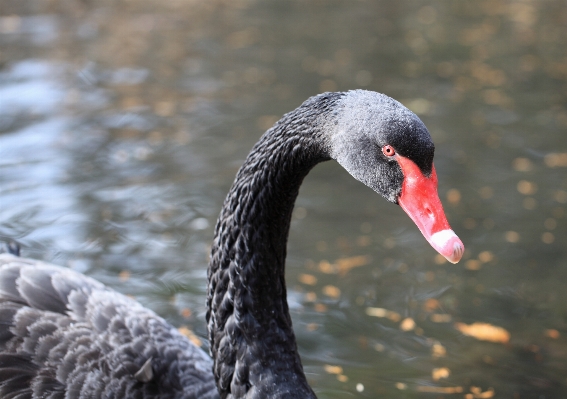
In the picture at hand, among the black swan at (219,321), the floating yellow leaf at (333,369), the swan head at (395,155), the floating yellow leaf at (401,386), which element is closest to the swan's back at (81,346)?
the black swan at (219,321)

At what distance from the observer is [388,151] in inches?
97.3

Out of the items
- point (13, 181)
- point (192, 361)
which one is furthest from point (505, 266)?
point (13, 181)

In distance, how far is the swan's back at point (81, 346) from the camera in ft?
10.1

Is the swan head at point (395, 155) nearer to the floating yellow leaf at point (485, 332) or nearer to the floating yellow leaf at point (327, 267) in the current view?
the floating yellow leaf at point (485, 332)

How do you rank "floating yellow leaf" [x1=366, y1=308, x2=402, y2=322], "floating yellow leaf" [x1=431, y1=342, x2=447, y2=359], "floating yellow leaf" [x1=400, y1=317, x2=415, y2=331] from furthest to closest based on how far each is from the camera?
"floating yellow leaf" [x1=366, y1=308, x2=402, y2=322] < "floating yellow leaf" [x1=400, y1=317, x2=415, y2=331] < "floating yellow leaf" [x1=431, y1=342, x2=447, y2=359]

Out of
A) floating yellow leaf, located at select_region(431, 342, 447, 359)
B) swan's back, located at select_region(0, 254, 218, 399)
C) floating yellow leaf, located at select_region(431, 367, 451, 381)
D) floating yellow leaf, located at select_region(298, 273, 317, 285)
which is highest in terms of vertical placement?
floating yellow leaf, located at select_region(298, 273, 317, 285)

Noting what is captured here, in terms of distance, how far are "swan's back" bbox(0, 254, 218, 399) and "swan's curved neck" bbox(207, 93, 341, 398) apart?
269 mm

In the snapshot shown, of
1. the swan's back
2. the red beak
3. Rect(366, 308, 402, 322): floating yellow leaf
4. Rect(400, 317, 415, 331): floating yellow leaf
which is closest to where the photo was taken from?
the red beak

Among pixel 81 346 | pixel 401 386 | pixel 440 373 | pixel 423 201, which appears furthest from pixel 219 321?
pixel 440 373

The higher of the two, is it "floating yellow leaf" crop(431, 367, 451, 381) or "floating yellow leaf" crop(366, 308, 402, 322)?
"floating yellow leaf" crop(366, 308, 402, 322)

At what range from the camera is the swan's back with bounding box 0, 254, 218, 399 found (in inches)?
121

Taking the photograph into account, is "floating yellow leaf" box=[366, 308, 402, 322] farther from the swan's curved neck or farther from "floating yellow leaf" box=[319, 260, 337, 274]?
the swan's curved neck

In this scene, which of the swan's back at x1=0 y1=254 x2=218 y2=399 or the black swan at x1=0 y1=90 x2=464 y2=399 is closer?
the black swan at x1=0 y1=90 x2=464 y2=399

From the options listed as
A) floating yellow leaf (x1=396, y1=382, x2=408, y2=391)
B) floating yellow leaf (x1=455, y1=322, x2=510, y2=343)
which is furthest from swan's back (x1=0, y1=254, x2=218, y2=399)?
floating yellow leaf (x1=455, y1=322, x2=510, y2=343)
